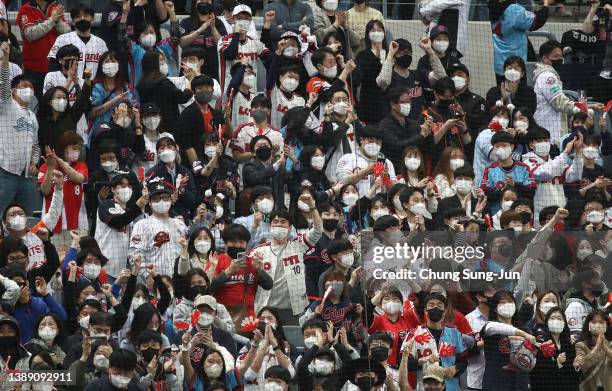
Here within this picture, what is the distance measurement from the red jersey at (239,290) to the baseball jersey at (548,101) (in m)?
4.00

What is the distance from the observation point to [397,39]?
1952 centimetres

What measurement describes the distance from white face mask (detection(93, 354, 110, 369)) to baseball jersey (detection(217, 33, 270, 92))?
4.00m

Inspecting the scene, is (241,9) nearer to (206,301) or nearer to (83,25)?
(83,25)

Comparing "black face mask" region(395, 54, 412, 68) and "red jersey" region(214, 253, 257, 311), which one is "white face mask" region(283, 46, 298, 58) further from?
"red jersey" region(214, 253, 257, 311)

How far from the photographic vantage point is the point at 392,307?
55.2ft

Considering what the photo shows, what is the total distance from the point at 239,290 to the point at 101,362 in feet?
4.63

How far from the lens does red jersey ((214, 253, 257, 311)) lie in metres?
16.8

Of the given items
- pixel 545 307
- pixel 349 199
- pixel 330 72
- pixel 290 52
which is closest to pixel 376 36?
pixel 330 72

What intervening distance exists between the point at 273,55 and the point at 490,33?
2763 mm

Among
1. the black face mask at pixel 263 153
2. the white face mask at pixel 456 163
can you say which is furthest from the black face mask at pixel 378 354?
the white face mask at pixel 456 163

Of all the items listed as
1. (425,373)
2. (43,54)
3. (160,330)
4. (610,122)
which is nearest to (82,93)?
(43,54)

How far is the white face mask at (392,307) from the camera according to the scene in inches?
663

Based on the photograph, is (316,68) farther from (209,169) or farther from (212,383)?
(212,383)

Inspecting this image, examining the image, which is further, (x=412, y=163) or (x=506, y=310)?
(x=412, y=163)
